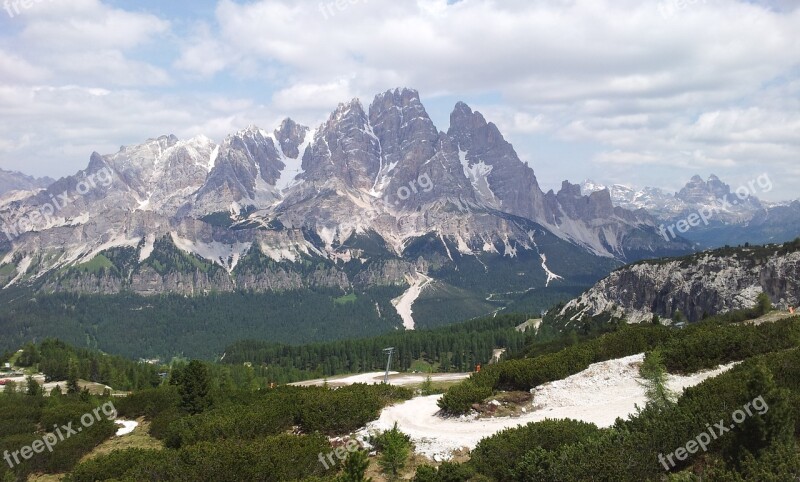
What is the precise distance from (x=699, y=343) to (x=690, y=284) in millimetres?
144481

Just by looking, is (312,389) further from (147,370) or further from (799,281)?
(799,281)

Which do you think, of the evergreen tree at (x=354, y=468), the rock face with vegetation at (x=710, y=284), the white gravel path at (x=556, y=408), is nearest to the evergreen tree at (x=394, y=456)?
the white gravel path at (x=556, y=408)

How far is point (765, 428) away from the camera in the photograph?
25.8 meters

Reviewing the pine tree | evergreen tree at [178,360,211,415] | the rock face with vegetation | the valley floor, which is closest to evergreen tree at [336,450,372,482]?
the pine tree

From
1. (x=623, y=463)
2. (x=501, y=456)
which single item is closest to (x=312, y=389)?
(x=501, y=456)

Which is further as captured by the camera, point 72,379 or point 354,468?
point 72,379

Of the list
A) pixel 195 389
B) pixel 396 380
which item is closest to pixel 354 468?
pixel 195 389

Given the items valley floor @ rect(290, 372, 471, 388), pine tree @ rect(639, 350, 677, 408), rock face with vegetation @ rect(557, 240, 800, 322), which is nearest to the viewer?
pine tree @ rect(639, 350, 677, 408)

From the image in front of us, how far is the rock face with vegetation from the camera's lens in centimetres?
14888

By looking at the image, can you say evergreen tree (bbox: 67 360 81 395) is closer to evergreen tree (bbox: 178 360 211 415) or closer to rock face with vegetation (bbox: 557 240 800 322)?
evergreen tree (bbox: 178 360 211 415)

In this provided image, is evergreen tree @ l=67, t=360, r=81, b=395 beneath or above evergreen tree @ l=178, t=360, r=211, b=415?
beneath

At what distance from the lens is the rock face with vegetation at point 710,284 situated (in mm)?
148875

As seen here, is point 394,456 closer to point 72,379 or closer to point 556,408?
point 556,408

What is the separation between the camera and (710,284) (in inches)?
6614
